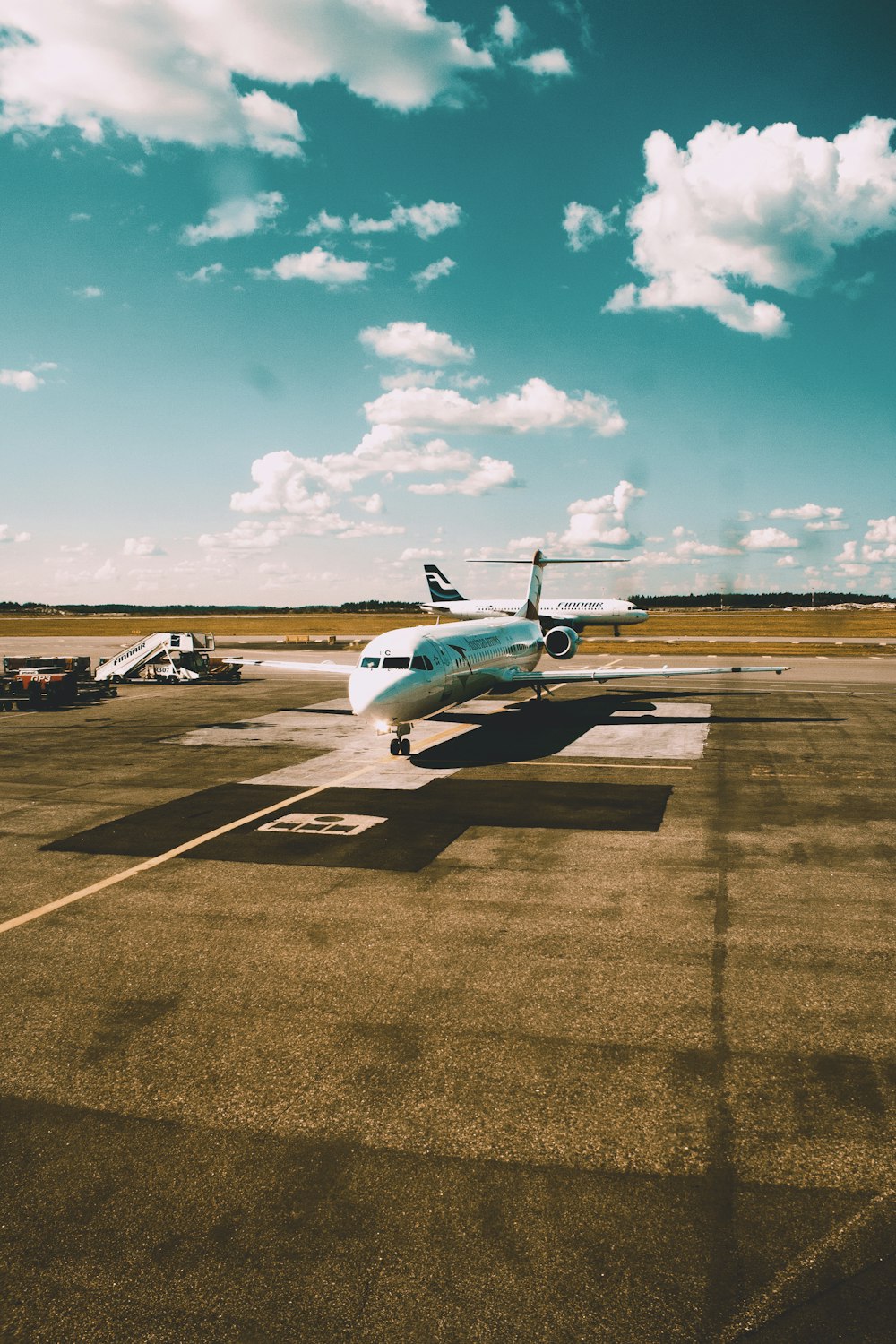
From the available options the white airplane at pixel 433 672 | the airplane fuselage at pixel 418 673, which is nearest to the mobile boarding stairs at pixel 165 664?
the white airplane at pixel 433 672

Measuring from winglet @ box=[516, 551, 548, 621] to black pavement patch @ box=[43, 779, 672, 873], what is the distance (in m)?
Result: 21.6

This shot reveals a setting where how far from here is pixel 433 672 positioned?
24.2 meters

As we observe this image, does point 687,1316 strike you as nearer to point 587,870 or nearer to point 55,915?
point 587,870

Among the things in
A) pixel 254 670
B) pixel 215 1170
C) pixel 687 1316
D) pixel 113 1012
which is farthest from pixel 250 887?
pixel 254 670

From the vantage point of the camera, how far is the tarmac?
5590 millimetres

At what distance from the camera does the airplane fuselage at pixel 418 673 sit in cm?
2295

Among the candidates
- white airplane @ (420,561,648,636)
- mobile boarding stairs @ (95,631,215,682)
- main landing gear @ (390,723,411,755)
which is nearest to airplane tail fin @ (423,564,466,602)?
white airplane @ (420,561,648,636)

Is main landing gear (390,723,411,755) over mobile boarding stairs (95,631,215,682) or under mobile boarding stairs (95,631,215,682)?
under

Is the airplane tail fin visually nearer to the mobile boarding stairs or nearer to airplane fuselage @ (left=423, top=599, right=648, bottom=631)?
airplane fuselage @ (left=423, top=599, right=648, bottom=631)

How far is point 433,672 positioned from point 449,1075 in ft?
54.5

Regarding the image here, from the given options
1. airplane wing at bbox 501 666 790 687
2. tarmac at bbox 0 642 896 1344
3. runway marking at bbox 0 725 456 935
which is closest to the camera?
tarmac at bbox 0 642 896 1344

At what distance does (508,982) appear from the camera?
10.1 metres

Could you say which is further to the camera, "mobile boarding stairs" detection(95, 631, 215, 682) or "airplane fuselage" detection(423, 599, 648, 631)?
"airplane fuselage" detection(423, 599, 648, 631)

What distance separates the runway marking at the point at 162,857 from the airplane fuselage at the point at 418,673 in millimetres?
2348
